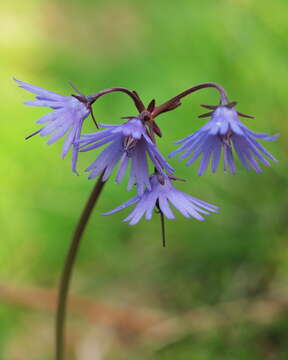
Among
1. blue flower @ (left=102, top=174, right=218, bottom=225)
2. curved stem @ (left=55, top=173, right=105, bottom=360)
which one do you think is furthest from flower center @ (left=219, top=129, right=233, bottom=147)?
curved stem @ (left=55, top=173, right=105, bottom=360)

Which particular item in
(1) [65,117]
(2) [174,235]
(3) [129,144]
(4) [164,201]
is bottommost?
(4) [164,201]

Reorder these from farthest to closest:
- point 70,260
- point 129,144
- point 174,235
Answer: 1. point 174,235
2. point 70,260
3. point 129,144

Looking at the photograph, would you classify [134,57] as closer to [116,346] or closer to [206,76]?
[206,76]

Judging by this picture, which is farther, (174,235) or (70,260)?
(174,235)

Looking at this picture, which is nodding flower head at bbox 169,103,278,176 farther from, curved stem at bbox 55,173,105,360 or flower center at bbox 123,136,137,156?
curved stem at bbox 55,173,105,360

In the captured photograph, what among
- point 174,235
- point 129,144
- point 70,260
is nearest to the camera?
point 129,144


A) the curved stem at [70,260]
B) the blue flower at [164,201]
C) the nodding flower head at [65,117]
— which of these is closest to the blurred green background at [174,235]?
the curved stem at [70,260]

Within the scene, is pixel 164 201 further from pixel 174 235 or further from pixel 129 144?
pixel 174 235

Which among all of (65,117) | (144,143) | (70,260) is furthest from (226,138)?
(70,260)
